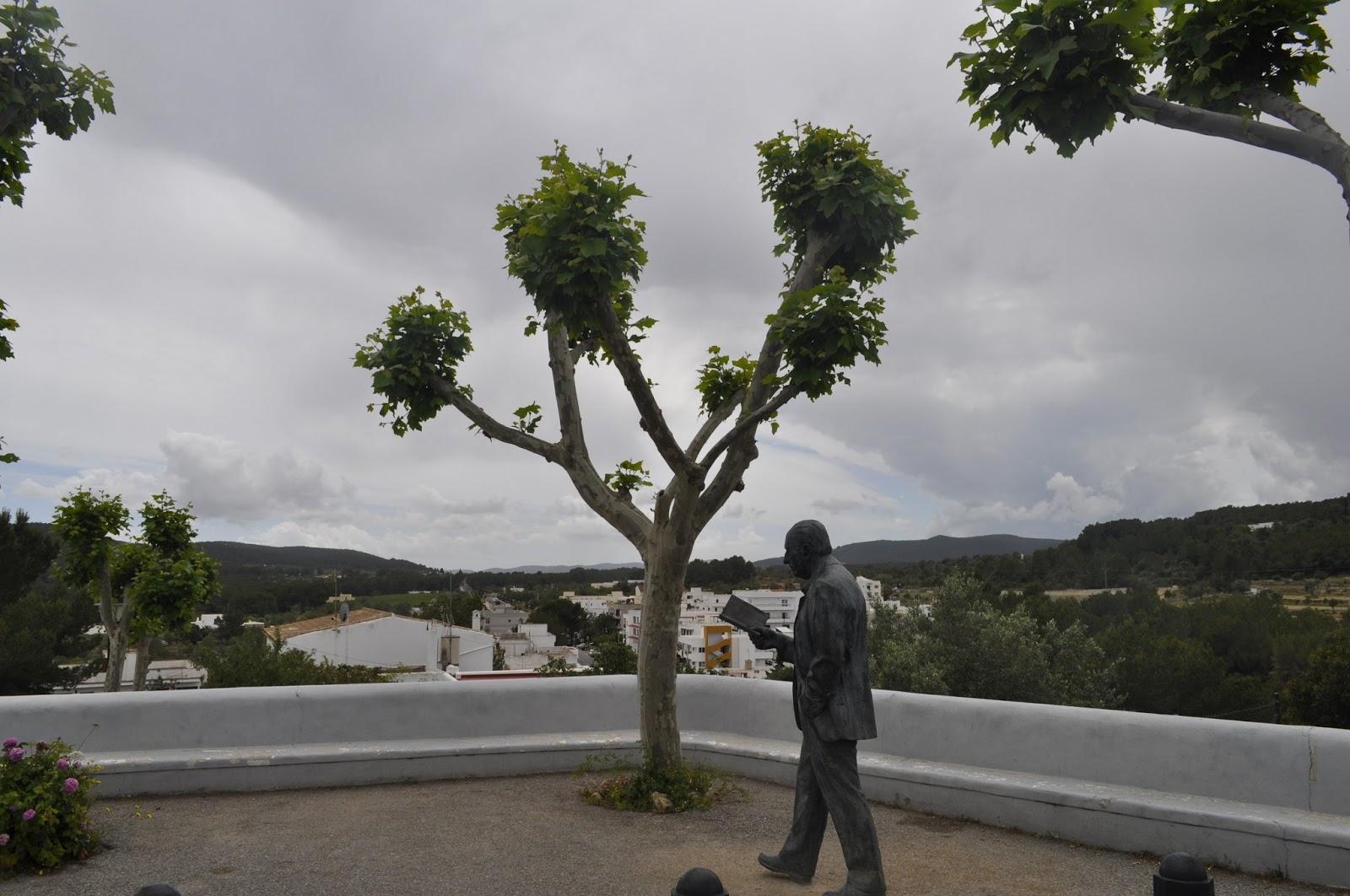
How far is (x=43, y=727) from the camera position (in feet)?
24.3

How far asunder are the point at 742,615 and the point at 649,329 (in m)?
3.89

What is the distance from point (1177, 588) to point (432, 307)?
4653 centimetres

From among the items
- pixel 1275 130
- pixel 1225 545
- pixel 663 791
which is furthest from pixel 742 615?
pixel 1225 545

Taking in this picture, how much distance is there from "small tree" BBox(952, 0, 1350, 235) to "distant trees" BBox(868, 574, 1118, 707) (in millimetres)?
11772

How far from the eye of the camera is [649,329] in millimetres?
8898

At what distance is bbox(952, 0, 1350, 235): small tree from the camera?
16.6ft

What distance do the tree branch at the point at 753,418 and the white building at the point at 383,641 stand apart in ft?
117

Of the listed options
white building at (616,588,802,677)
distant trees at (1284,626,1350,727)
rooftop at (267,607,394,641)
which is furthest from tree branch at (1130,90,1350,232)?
white building at (616,588,802,677)

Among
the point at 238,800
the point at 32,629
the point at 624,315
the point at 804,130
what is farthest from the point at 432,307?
the point at 32,629

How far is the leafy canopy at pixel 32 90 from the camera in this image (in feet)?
Result: 22.5

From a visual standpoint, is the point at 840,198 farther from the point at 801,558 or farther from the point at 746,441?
the point at 801,558

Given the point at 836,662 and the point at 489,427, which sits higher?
the point at 489,427

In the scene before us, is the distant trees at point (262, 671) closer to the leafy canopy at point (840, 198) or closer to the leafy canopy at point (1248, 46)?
the leafy canopy at point (840, 198)

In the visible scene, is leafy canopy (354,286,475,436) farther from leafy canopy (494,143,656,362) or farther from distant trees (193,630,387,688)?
distant trees (193,630,387,688)
